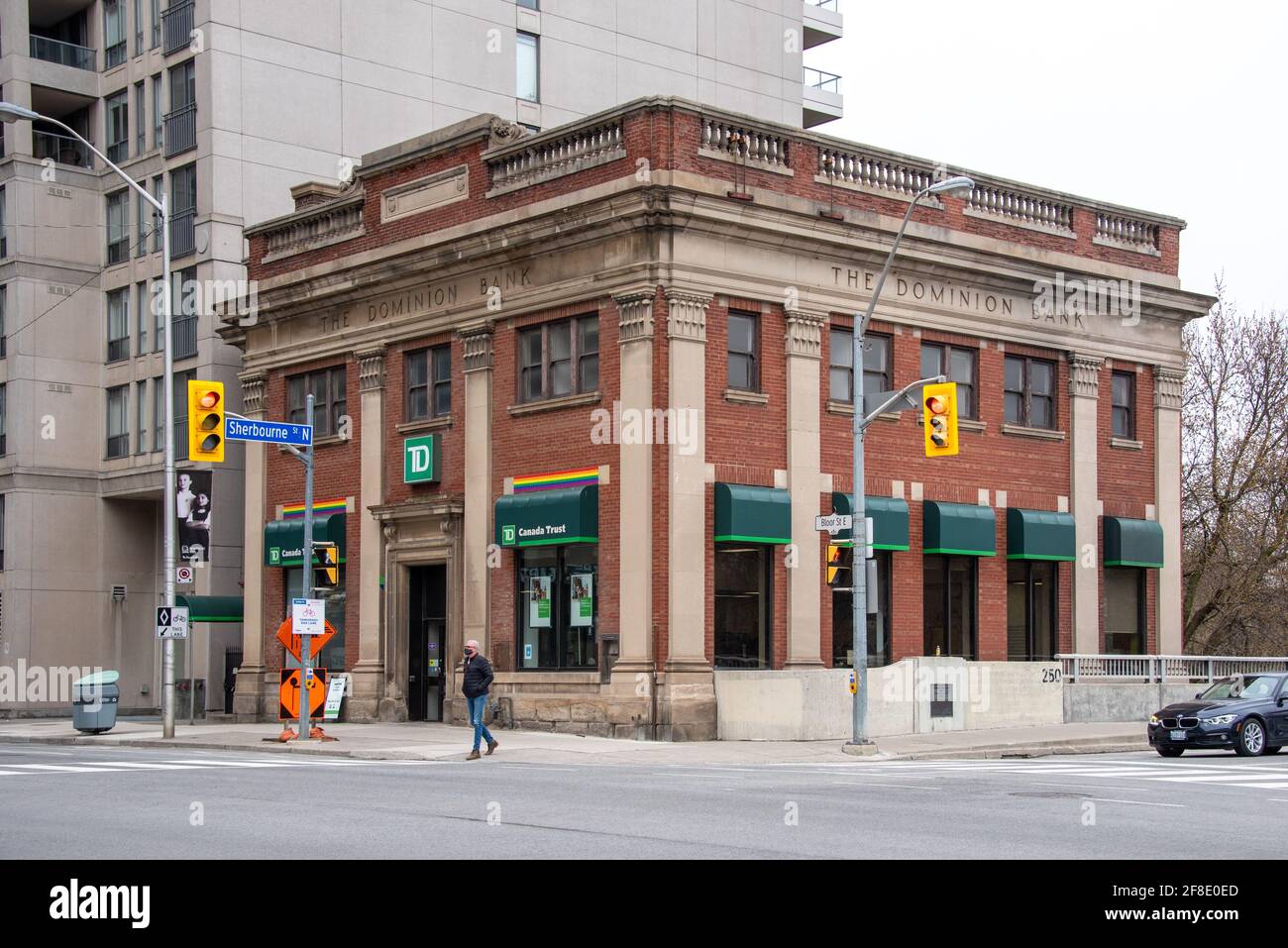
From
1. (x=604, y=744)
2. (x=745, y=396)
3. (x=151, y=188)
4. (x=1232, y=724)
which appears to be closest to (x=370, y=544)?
(x=604, y=744)

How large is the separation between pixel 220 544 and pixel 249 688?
21.5 feet

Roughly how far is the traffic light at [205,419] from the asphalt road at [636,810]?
6224 millimetres

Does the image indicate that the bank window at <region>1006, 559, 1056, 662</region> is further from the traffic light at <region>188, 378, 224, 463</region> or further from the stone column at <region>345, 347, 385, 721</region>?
the traffic light at <region>188, 378, 224, 463</region>

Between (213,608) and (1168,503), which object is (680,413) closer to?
(1168,503)

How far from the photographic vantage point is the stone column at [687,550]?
30.5 m

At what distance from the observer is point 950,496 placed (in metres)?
35.7

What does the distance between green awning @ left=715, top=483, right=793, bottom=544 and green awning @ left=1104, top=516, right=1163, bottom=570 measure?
985cm

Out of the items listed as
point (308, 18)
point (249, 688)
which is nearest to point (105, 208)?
point (308, 18)

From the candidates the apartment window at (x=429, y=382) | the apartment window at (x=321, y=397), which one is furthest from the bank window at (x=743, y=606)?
the apartment window at (x=321, y=397)

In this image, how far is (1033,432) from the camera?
3719 cm

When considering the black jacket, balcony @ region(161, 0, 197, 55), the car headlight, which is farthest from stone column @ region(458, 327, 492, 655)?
balcony @ region(161, 0, 197, 55)

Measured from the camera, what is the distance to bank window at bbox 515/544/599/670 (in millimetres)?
32531

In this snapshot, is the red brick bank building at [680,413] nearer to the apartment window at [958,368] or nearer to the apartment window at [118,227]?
the apartment window at [958,368]
